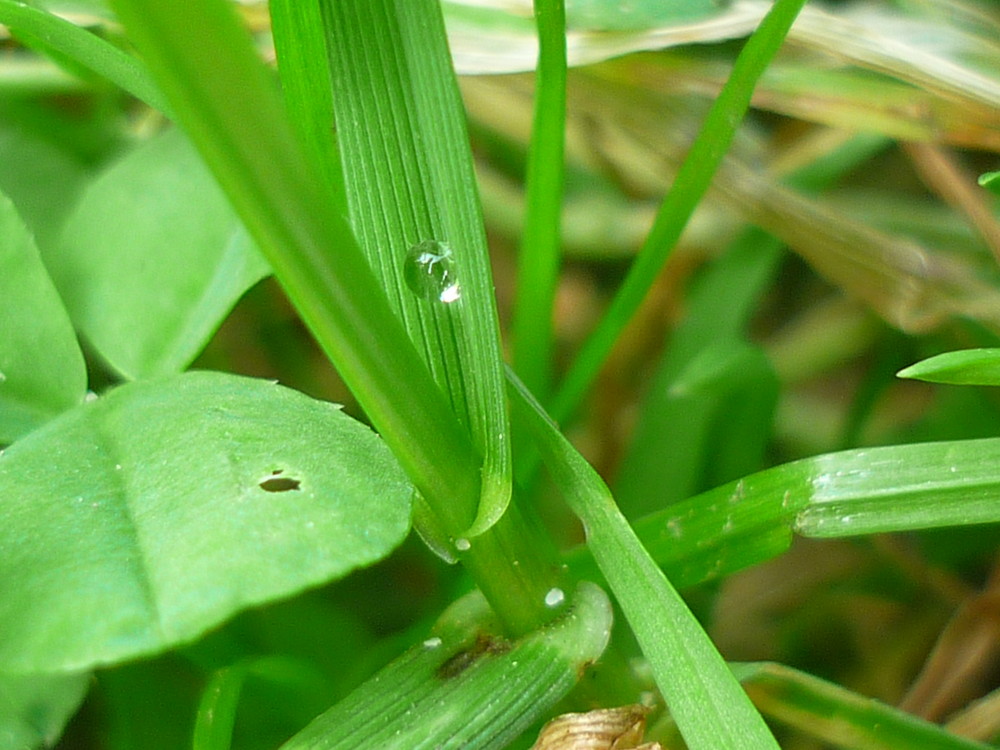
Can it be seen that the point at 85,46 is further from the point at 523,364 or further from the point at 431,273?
the point at 523,364

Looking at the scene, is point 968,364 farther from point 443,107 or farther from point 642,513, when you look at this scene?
point 642,513

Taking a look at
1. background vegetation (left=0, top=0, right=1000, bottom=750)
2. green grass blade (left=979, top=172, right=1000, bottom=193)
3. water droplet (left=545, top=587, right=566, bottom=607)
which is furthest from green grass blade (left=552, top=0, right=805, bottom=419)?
water droplet (left=545, top=587, right=566, bottom=607)

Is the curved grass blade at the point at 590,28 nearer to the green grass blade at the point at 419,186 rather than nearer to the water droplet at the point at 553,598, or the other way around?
the green grass blade at the point at 419,186

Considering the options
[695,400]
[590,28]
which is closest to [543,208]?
[590,28]

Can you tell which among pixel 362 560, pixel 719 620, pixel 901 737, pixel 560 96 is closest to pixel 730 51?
pixel 560 96

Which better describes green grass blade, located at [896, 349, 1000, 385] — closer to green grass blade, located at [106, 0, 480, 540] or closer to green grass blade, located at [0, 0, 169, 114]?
green grass blade, located at [106, 0, 480, 540]

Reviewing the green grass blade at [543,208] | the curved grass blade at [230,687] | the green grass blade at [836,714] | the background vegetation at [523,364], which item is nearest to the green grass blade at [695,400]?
the background vegetation at [523,364]
